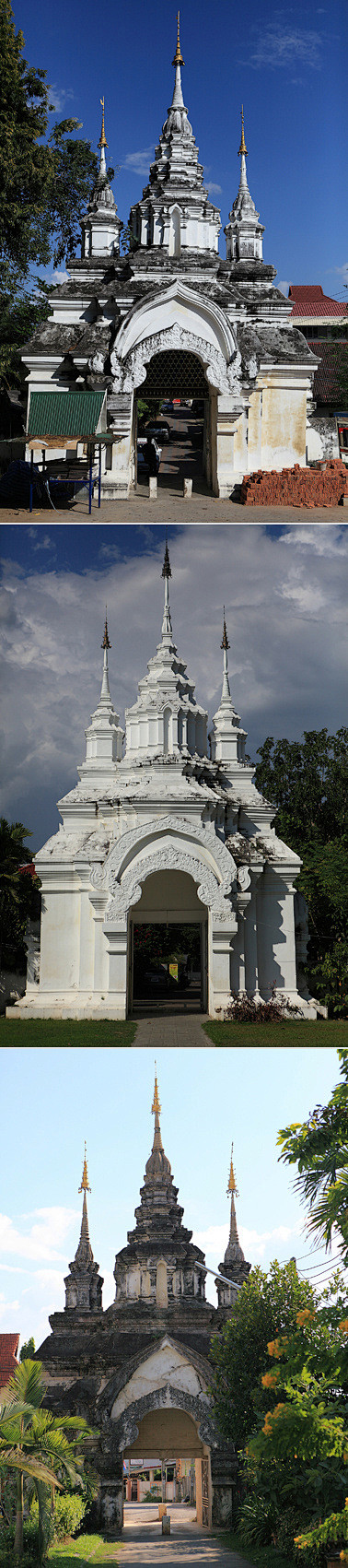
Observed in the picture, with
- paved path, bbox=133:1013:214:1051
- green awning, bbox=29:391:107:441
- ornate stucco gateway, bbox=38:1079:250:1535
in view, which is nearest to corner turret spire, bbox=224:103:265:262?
green awning, bbox=29:391:107:441

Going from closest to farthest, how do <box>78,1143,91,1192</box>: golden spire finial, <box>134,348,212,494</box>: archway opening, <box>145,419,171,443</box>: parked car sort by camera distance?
<box>134,348,212,494</box>: archway opening → <box>78,1143,91,1192</box>: golden spire finial → <box>145,419,171,443</box>: parked car

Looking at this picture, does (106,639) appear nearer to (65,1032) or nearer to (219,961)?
(219,961)

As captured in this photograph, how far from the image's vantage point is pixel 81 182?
9562 millimetres

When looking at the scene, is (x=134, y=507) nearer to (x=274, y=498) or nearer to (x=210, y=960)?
(x=274, y=498)

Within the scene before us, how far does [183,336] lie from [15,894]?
12.5 ft

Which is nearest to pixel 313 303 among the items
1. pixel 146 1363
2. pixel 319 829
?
pixel 319 829

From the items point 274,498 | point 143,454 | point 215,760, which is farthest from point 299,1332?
point 143,454

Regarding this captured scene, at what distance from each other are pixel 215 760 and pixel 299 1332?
137 inches

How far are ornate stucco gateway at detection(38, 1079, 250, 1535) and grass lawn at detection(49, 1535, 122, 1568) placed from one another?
0.20m

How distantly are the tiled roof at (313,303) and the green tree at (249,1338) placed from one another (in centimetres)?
715

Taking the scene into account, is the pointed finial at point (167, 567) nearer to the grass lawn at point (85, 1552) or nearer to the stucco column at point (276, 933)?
the stucco column at point (276, 933)

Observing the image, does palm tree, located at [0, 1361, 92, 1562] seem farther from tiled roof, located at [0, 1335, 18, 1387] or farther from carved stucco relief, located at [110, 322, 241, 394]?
carved stucco relief, located at [110, 322, 241, 394]

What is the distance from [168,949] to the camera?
10.8 meters

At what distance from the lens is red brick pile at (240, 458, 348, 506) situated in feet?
26.6
